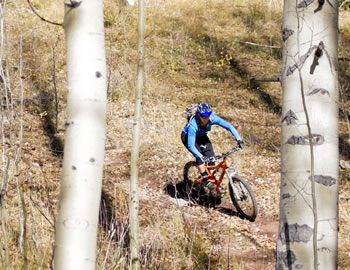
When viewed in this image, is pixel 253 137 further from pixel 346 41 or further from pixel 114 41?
pixel 346 41

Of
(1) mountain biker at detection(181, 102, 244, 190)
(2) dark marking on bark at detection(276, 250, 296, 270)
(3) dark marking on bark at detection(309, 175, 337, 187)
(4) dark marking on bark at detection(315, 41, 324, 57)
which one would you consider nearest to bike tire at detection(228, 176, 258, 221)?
(1) mountain biker at detection(181, 102, 244, 190)

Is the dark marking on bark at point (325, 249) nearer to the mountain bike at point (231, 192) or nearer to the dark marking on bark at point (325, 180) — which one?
the dark marking on bark at point (325, 180)

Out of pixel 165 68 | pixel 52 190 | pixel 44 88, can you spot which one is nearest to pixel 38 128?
pixel 44 88

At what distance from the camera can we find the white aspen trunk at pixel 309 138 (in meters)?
2.20

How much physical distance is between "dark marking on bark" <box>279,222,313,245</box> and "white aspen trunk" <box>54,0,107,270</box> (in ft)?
3.21

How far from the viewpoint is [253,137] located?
1009cm

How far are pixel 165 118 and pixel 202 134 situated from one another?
3411mm

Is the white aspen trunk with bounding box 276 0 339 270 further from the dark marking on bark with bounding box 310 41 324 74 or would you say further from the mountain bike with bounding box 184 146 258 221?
the mountain bike with bounding box 184 146 258 221

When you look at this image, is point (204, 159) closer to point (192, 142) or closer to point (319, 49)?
point (192, 142)

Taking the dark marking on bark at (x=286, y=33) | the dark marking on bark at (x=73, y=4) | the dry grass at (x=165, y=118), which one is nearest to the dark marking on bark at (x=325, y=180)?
the dark marking on bark at (x=286, y=33)

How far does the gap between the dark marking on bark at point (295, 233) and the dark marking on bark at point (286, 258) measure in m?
0.06

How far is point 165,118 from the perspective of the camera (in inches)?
413

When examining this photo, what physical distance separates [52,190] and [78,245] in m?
4.92

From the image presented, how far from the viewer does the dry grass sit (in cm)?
507
